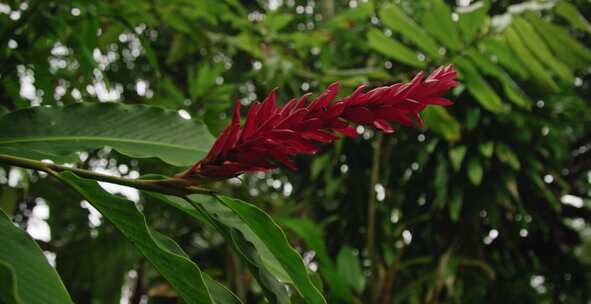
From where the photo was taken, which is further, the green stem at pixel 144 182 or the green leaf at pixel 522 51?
the green leaf at pixel 522 51

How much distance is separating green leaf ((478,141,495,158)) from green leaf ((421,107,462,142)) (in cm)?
25

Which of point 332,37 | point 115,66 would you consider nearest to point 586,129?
point 332,37

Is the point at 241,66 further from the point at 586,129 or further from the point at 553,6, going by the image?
the point at 586,129

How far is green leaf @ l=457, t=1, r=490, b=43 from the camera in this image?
1190mm

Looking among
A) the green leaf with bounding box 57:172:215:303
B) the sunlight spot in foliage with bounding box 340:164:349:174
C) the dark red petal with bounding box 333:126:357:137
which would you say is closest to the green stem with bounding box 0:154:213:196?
the green leaf with bounding box 57:172:215:303

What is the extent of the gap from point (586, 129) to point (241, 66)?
1.31m

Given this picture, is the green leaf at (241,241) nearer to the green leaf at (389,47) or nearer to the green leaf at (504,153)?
the green leaf at (389,47)

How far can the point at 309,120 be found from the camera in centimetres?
37

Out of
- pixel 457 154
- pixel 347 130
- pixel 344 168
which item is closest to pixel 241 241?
pixel 347 130

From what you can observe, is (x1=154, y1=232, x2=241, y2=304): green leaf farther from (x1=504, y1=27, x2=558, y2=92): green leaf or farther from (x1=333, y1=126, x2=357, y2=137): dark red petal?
(x1=504, y1=27, x2=558, y2=92): green leaf

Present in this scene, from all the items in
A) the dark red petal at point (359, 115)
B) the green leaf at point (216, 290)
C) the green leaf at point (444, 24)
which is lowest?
the green leaf at point (444, 24)

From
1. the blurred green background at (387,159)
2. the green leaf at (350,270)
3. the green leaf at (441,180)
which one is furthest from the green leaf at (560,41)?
the green leaf at (350,270)

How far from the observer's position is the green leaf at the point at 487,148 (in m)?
1.65

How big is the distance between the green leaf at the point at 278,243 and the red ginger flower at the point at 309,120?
6 centimetres
